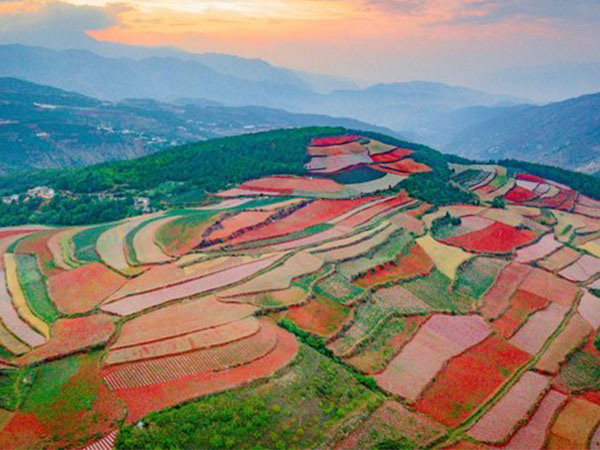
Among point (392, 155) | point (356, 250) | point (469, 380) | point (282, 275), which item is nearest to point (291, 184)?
point (356, 250)

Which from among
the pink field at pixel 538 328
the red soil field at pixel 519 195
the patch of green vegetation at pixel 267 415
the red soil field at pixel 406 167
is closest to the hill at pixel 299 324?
the patch of green vegetation at pixel 267 415

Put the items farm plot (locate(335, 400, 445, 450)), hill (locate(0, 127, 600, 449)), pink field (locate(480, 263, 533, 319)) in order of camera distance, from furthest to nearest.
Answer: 1. pink field (locate(480, 263, 533, 319))
2. hill (locate(0, 127, 600, 449))
3. farm plot (locate(335, 400, 445, 450))

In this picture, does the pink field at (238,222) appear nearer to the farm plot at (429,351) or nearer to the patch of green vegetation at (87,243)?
the patch of green vegetation at (87,243)

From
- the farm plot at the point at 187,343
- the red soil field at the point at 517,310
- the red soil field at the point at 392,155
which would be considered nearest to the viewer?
the farm plot at the point at 187,343

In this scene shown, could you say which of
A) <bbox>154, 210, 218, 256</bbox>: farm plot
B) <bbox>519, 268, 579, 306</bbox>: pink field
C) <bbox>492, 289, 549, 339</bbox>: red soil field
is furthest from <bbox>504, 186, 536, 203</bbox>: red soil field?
<bbox>154, 210, 218, 256</bbox>: farm plot

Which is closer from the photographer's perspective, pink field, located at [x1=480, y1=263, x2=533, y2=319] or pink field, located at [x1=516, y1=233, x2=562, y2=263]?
pink field, located at [x1=480, y1=263, x2=533, y2=319]

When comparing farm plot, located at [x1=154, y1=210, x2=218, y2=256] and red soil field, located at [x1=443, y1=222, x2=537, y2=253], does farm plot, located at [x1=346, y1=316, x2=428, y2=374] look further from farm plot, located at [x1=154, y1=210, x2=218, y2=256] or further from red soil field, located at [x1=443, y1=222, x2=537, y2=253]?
farm plot, located at [x1=154, y1=210, x2=218, y2=256]

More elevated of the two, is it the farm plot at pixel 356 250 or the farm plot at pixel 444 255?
the farm plot at pixel 356 250
